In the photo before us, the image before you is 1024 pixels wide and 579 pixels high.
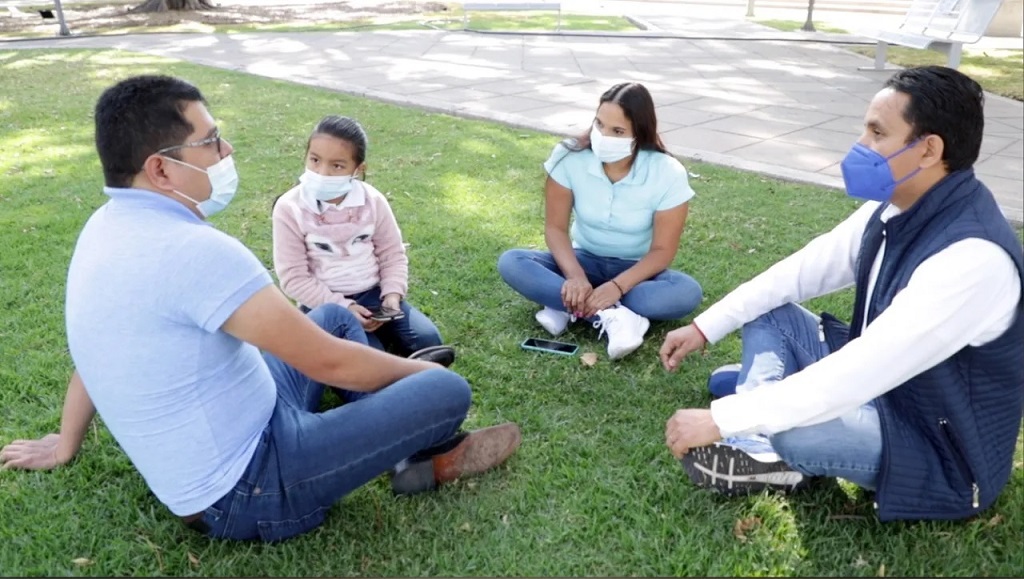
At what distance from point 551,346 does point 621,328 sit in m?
0.33

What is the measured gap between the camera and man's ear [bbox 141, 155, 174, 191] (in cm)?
209

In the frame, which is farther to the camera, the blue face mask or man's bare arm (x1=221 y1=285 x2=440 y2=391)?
the blue face mask

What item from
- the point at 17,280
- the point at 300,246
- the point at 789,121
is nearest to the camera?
the point at 300,246

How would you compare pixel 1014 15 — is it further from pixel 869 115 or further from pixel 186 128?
pixel 186 128

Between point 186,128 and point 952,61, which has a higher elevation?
point 186,128

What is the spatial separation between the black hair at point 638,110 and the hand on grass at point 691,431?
5.37ft

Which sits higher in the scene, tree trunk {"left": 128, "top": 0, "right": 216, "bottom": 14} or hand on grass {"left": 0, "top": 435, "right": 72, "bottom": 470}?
hand on grass {"left": 0, "top": 435, "right": 72, "bottom": 470}

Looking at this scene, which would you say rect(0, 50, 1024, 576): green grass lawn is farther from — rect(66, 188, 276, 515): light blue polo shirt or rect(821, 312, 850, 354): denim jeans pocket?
rect(821, 312, 850, 354): denim jeans pocket

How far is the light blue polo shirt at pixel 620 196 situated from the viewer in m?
3.83

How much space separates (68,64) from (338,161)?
914 centimetres

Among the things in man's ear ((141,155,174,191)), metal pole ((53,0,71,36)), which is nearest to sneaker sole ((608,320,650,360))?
man's ear ((141,155,174,191))

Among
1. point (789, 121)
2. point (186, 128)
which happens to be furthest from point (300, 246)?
point (789, 121)

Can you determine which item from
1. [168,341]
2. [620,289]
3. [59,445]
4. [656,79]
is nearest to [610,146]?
[620,289]

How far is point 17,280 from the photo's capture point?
13.9 feet
